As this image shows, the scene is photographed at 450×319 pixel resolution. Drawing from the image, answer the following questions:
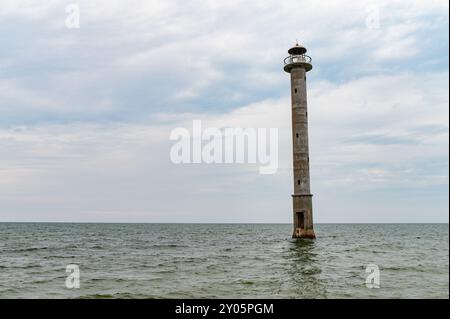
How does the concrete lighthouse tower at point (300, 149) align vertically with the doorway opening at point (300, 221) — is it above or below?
above

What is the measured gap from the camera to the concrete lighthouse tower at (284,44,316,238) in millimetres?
35281

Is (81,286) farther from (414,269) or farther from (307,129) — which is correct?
(307,129)

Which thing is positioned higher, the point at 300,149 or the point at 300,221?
the point at 300,149

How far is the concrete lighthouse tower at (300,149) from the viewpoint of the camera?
116 feet

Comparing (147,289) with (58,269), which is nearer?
(147,289)

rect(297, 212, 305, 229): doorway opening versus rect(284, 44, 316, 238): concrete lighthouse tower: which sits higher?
rect(284, 44, 316, 238): concrete lighthouse tower

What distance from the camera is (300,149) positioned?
35.9 metres
